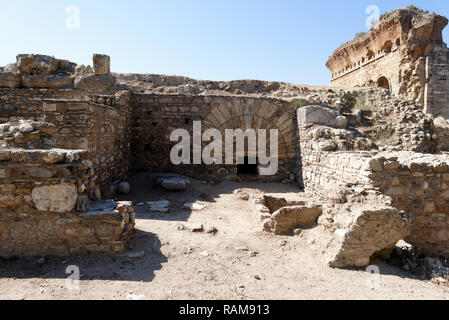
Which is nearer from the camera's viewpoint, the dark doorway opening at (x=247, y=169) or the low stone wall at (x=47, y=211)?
the low stone wall at (x=47, y=211)

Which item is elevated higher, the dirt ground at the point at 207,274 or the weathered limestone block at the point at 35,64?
the weathered limestone block at the point at 35,64

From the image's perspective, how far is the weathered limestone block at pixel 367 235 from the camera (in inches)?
120

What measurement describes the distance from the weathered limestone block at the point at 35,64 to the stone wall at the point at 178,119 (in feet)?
11.4

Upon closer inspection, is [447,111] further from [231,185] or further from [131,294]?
[131,294]

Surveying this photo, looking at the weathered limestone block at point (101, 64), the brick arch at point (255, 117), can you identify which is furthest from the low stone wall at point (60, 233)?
the weathered limestone block at point (101, 64)

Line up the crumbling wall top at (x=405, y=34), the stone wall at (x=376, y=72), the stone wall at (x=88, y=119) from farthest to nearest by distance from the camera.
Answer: the stone wall at (x=376, y=72)
the crumbling wall top at (x=405, y=34)
the stone wall at (x=88, y=119)

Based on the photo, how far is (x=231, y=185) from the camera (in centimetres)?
734

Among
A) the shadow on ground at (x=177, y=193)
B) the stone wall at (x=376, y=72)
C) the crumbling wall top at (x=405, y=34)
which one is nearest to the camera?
the shadow on ground at (x=177, y=193)

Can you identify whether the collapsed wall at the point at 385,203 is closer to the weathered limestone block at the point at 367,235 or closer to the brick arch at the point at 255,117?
the weathered limestone block at the point at 367,235

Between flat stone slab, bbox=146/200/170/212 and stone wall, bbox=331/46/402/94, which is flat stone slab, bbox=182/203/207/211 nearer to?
flat stone slab, bbox=146/200/170/212

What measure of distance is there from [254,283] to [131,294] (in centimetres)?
122

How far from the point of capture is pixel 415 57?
12148 mm

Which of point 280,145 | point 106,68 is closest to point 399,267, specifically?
point 280,145

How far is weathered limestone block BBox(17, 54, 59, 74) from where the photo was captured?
27.2 feet
